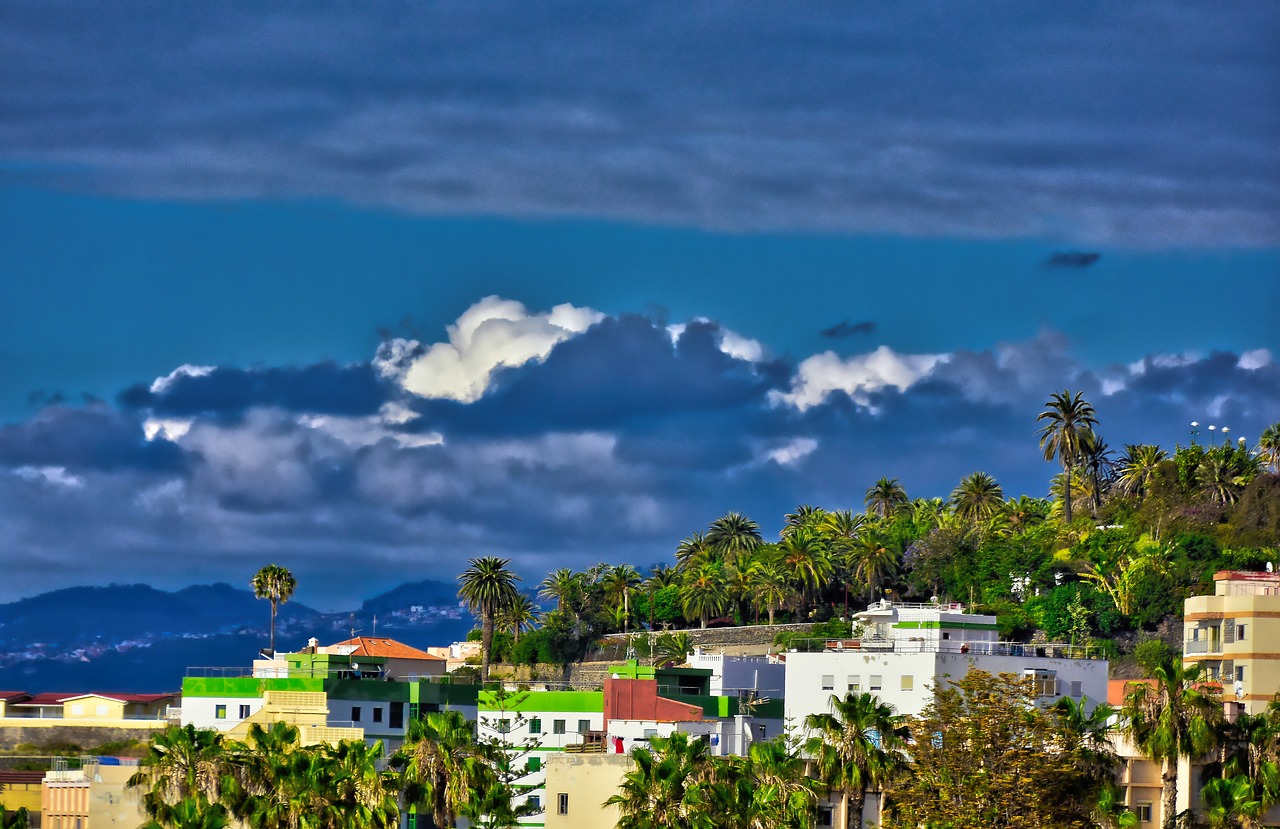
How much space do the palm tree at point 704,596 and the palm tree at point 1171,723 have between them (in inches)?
3805

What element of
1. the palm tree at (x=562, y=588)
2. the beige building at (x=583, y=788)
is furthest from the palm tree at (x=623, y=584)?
the beige building at (x=583, y=788)

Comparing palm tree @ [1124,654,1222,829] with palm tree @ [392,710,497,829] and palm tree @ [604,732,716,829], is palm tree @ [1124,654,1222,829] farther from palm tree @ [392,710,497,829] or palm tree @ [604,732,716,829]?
palm tree @ [392,710,497,829]

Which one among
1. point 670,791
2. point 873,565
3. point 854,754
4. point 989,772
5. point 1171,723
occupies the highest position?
point 873,565

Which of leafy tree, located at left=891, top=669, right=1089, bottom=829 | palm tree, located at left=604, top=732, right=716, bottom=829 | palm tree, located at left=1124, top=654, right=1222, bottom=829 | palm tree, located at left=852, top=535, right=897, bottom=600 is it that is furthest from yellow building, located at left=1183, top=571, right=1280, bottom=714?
palm tree, located at left=852, top=535, right=897, bottom=600

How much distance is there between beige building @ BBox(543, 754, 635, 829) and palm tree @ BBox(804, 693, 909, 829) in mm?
9427

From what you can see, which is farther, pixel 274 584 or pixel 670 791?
pixel 274 584

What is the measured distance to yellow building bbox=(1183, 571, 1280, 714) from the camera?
360 feet

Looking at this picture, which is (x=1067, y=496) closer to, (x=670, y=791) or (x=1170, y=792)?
(x=1170, y=792)

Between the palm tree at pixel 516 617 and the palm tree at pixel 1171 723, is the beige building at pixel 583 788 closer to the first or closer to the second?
the palm tree at pixel 1171 723

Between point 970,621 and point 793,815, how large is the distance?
45.4 m

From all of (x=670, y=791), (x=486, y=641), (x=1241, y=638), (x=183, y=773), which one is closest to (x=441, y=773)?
(x=670, y=791)

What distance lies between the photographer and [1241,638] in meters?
112

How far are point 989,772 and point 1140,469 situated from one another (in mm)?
102966

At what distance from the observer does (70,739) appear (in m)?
119
